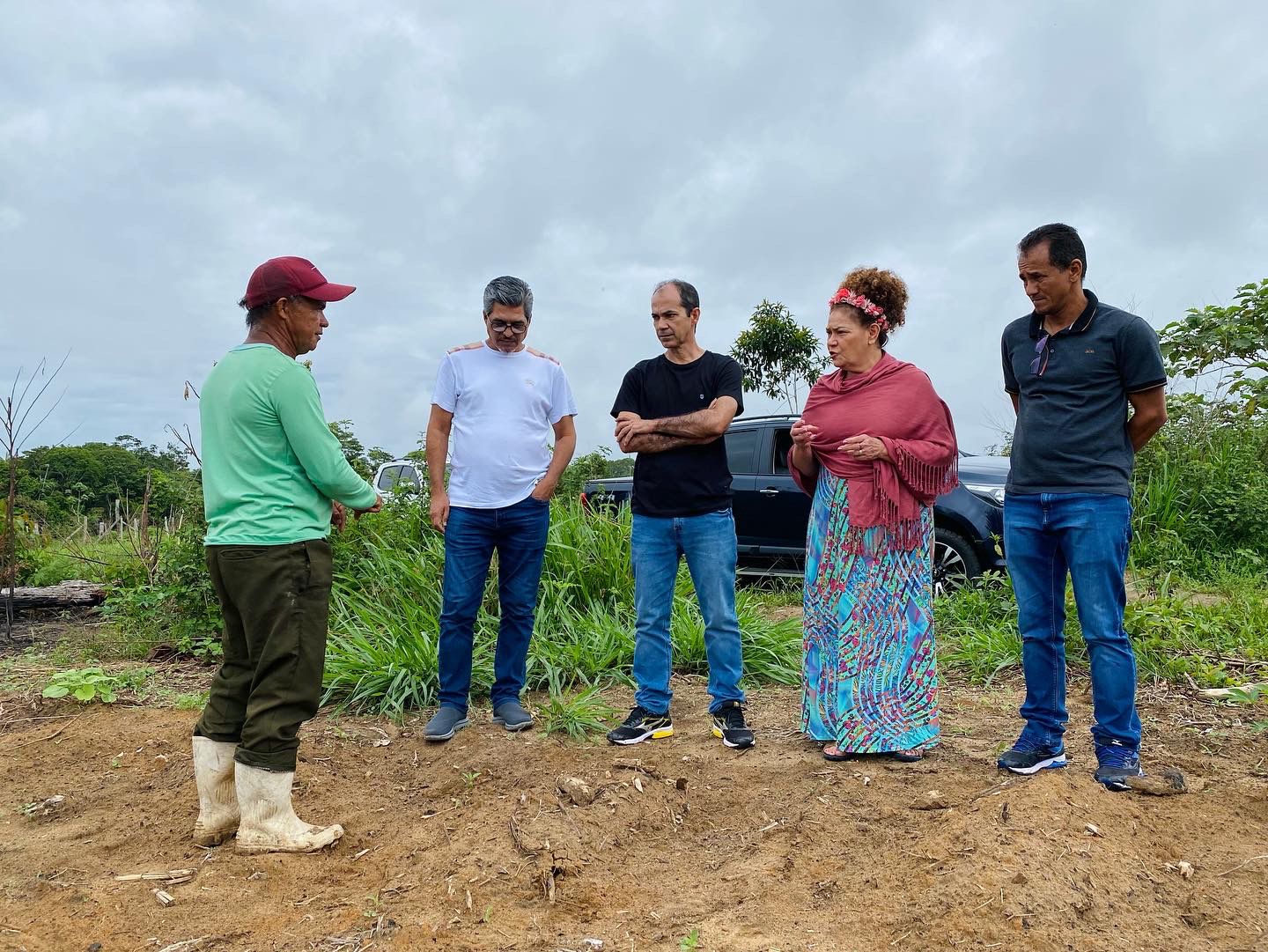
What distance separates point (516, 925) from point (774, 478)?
589 centimetres

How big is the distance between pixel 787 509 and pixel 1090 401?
4.67 metres

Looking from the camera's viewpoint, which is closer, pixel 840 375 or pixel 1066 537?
pixel 1066 537

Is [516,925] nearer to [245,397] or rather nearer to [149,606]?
[245,397]

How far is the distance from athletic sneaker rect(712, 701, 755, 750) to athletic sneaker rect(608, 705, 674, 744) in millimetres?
232

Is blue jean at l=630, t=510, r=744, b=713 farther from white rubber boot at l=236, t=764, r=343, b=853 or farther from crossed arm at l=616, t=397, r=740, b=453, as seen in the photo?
white rubber boot at l=236, t=764, r=343, b=853

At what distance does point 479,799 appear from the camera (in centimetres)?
346

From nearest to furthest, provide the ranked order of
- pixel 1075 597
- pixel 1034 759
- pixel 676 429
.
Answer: pixel 1075 597
pixel 1034 759
pixel 676 429

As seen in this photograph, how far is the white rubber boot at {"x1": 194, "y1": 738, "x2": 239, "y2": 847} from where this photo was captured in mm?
3135

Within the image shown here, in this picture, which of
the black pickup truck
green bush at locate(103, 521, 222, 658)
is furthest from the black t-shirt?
green bush at locate(103, 521, 222, 658)

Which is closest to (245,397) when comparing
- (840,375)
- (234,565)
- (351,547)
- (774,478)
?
(234,565)

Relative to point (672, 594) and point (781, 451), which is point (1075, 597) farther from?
point (781, 451)

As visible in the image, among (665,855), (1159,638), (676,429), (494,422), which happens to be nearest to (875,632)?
(676,429)

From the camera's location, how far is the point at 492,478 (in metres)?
4.22

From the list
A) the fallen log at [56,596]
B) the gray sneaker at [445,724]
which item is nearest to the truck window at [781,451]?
the gray sneaker at [445,724]
